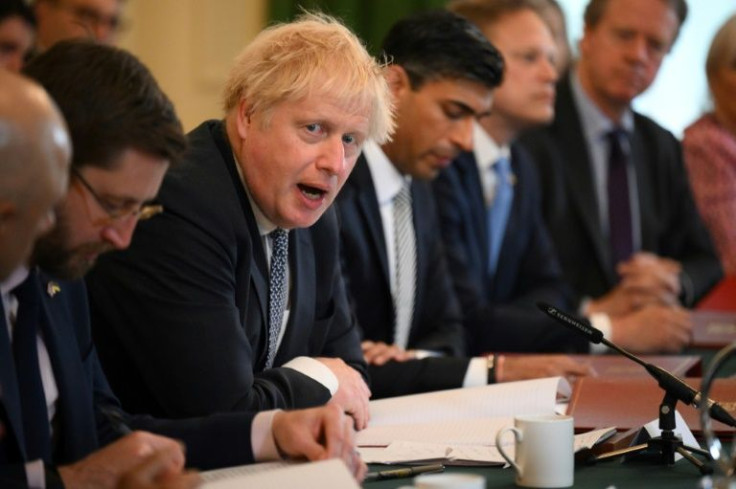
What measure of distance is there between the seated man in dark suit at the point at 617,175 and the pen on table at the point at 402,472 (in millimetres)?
2436

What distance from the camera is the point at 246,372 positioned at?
2.26 m

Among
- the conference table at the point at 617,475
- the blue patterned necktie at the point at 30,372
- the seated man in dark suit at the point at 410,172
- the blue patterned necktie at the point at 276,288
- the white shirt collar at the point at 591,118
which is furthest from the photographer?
the white shirt collar at the point at 591,118

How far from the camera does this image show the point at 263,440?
2006 millimetres

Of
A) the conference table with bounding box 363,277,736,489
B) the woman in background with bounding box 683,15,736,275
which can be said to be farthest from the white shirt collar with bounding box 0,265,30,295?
the woman in background with bounding box 683,15,736,275

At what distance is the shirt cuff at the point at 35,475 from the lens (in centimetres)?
172

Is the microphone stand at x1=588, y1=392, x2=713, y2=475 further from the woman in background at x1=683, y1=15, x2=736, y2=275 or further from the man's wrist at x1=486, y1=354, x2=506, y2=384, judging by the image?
the woman in background at x1=683, y1=15, x2=736, y2=275

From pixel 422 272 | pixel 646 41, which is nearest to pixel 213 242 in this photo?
pixel 422 272

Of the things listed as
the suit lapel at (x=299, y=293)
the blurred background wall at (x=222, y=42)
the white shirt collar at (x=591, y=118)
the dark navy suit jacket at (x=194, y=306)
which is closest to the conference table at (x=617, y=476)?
the dark navy suit jacket at (x=194, y=306)

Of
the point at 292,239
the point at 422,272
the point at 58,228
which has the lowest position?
the point at 422,272

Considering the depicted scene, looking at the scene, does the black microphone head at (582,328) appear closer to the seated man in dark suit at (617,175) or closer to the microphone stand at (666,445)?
the microphone stand at (666,445)

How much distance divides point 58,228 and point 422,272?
176cm

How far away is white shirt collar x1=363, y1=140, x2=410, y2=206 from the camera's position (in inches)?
130

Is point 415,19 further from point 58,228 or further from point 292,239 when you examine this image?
point 58,228

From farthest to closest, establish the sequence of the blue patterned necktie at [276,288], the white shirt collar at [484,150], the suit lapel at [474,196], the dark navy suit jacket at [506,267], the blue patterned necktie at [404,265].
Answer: the white shirt collar at [484,150] → the suit lapel at [474,196] → the dark navy suit jacket at [506,267] → the blue patterned necktie at [404,265] → the blue patterned necktie at [276,288]
